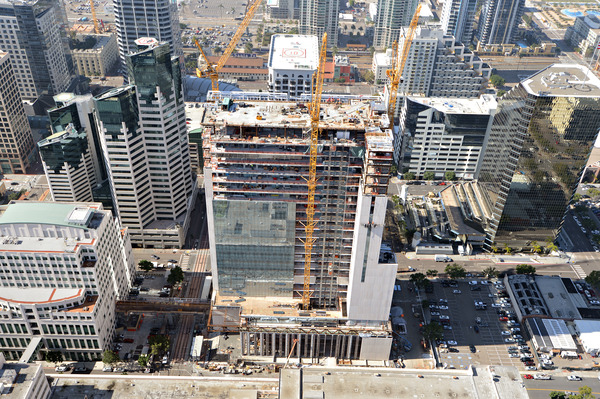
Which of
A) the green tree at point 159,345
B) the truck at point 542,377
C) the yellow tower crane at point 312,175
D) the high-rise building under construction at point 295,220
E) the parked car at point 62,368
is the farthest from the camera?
the green tree at point 159,345

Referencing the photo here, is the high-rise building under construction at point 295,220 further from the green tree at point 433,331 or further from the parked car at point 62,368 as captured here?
the parked car at point 62,368

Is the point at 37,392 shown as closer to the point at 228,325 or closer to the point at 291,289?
the point at 228,325

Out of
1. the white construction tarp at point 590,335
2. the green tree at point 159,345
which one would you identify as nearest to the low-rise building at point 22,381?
the green tree at point 159,345

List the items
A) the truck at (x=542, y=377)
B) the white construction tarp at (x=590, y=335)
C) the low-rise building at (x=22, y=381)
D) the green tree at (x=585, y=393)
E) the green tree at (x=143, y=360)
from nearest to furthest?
the low-rise building at (x=22, y=381) → the green tree at (x=585, y=393) → the green tree at (x=143, y=360) → the truck at (x=542, y=377) → the white construction tarp at (x=590, y=335)

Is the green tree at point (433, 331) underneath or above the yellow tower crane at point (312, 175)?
underneath

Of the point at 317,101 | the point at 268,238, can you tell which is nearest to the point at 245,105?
the point at 317,101

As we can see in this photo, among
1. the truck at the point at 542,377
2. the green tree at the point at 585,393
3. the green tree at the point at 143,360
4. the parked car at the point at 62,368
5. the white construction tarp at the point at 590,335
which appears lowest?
the parked car at the point at 62,368

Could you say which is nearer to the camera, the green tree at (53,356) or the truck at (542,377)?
the green tree at (53,356)
